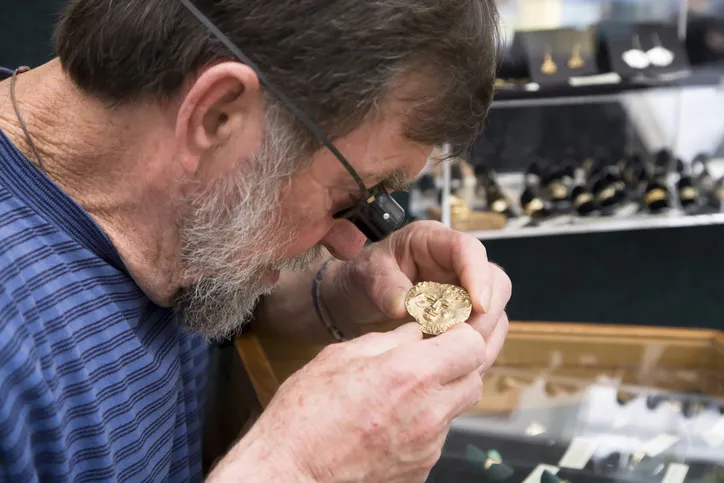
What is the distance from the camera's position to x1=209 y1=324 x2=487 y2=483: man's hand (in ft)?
2.92

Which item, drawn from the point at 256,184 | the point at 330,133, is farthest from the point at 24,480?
the point at 330,133

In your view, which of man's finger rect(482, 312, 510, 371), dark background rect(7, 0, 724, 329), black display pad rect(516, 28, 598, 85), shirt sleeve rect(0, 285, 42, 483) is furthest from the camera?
dark background rect(7, 0, 724, 329)

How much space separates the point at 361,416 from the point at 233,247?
31 cm

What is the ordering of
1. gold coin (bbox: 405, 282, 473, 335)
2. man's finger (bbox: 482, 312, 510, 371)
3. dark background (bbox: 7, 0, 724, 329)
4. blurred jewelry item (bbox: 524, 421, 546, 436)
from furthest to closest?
dark background (bbox: 7, 0, 724, 329) → blurred jewelry item (bbox: 524, 421, 546, 436) → man's finger (bbox: 482, 312, 510, 371) → gold coin (bbox: 405, 282, 473, 335)

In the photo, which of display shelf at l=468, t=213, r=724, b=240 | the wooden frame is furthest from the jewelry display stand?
the wooden frame

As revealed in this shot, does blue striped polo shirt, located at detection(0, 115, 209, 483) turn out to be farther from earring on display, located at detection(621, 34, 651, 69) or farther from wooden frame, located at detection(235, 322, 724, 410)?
earring on display, located at detection(621, 34, 651, 69)

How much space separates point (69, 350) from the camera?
3.10ft

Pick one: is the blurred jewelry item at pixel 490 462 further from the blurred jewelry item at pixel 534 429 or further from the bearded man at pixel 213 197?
the bearded man at pixel 213 197

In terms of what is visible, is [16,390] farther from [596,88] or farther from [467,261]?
[596,88]

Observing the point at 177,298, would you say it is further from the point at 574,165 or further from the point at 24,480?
the point at 574,165

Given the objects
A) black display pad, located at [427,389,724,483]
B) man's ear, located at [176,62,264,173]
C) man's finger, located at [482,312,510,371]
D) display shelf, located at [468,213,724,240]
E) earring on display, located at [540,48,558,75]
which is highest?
man's ear, located at [176,62,264,173]

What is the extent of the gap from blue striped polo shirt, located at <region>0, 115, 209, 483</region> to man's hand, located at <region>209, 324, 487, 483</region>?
21cm

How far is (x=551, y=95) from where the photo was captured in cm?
273

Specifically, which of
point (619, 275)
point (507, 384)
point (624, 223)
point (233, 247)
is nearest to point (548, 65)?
point (624, 223)
